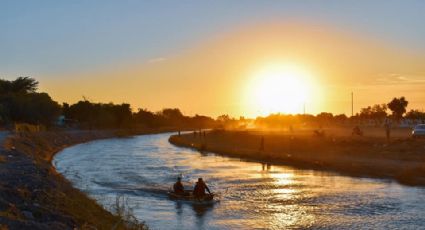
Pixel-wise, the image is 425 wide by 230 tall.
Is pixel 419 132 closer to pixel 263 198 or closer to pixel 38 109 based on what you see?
pixel 263 198

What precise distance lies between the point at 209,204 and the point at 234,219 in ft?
13.5

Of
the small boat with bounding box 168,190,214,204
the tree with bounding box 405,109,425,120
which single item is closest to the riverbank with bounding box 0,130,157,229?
the small boat with bounding box 168,190,214,204

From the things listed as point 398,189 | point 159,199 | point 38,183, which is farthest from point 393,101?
point 38,183

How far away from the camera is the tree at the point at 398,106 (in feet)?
488

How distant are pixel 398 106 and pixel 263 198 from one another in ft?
414

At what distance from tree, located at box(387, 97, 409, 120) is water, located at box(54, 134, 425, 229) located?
10438 centimetres

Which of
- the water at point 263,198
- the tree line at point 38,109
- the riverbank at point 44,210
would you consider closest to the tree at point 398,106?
the tree line at point 38,109

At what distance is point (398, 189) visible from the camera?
3741 centimetres

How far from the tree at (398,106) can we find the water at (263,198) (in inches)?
4110

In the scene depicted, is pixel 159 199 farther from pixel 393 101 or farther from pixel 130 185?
pixel 393 101

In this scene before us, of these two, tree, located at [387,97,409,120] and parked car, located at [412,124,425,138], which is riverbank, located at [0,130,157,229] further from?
tree, located at [387,97,409,120]

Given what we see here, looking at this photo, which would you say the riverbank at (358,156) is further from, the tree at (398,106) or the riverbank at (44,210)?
the tree at (398,106)

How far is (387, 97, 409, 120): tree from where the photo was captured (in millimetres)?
148750

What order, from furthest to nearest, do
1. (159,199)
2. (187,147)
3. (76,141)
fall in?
(76,141)
(187,147)
(159,199)
